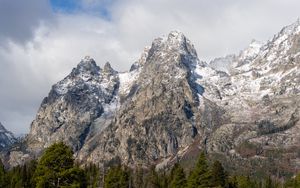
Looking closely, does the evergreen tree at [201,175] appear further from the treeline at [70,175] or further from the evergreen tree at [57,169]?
the evergreen tree at [57,169]

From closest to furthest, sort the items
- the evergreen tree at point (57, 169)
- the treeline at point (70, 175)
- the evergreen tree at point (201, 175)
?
the evergreen tree at point (57, 169), the treeline at point (70, 175), the evergreen tree at point (201, 175)

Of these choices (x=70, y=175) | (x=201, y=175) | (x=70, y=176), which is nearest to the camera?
(x=70, y=175)

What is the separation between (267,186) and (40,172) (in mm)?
133720

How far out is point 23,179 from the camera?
437 feet

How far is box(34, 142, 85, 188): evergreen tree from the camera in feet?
182

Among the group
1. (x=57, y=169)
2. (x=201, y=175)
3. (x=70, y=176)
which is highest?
(x=201, y=175)

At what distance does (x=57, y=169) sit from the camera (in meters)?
56.1

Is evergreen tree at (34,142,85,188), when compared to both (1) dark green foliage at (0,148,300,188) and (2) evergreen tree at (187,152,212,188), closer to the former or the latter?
(1) dark green foliage at (0,148,300,188)

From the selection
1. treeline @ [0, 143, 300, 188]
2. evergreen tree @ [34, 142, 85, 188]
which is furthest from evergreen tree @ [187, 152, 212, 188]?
evergreen tree @ [34, 142, 85, 188]

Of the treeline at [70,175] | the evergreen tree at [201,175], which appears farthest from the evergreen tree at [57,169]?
the evergreen tree at [201,175]

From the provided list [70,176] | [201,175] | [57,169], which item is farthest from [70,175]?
[201,175]

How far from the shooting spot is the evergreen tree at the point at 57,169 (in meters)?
55.4

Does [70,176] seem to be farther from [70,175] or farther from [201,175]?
[201,175]

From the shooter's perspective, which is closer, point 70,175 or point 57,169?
point 70,175
